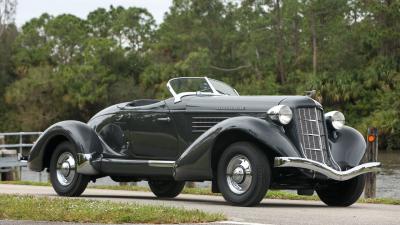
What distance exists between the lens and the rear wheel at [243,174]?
491 inches

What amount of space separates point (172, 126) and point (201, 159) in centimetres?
105

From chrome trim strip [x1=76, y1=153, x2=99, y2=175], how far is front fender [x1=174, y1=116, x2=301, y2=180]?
1.79 m

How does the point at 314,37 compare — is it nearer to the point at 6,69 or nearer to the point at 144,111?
the point at 6,69

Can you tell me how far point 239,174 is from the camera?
1277 cm

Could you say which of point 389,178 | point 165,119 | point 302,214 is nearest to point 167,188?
point 165,119

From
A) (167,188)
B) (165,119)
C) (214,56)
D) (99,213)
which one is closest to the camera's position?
(99,213)

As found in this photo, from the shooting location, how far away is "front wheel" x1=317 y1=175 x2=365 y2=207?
13719mm

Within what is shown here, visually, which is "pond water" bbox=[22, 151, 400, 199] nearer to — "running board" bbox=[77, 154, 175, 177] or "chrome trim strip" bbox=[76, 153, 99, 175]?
"running board" bbox=[77, 154, 175, 177]

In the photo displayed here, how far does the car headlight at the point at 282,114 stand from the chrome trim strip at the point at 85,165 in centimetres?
348

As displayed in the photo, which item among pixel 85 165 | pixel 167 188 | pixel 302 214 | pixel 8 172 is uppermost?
pixel 85 165

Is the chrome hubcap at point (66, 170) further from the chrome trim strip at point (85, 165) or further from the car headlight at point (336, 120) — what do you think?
the car headlight at point (336, 120)

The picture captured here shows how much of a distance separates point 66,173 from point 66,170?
5 centimetres

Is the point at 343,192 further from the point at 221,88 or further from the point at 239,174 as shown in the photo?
the point at 221,88

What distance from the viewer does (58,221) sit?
1022cm
